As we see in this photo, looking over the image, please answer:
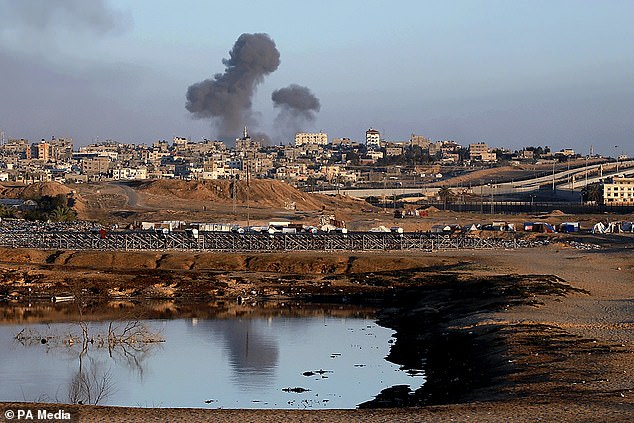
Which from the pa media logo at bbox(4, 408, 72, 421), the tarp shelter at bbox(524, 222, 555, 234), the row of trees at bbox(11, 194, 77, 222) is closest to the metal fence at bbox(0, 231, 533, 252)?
the tarp shelter at bbox(524, 222, 555, 234)

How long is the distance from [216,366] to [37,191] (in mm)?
102328

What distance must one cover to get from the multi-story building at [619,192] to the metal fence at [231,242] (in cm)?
8632

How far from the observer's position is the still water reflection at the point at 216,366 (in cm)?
2883

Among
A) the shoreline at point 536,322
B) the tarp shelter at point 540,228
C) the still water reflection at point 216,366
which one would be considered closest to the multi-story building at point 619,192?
the tarp shelter at point 540,228

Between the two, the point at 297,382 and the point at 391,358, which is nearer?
the point at 297,382

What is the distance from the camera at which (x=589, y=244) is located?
81062 mm

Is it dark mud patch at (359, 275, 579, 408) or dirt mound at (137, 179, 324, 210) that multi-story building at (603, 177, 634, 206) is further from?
dark mud patch at (359, 275, 579, 408)

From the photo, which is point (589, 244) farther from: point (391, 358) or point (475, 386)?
point (475, 386)

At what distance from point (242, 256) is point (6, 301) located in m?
16.7

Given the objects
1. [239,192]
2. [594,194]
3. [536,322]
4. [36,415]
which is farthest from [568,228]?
[36,415]

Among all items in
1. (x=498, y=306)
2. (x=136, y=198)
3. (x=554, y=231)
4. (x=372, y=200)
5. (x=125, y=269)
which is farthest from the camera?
(x=372, y=200)

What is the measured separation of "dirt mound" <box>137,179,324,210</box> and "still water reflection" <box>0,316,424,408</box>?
292 ft

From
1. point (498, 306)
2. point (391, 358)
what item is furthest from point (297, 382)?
point (498, 306)

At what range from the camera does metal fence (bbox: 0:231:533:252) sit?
69812 millimetres
